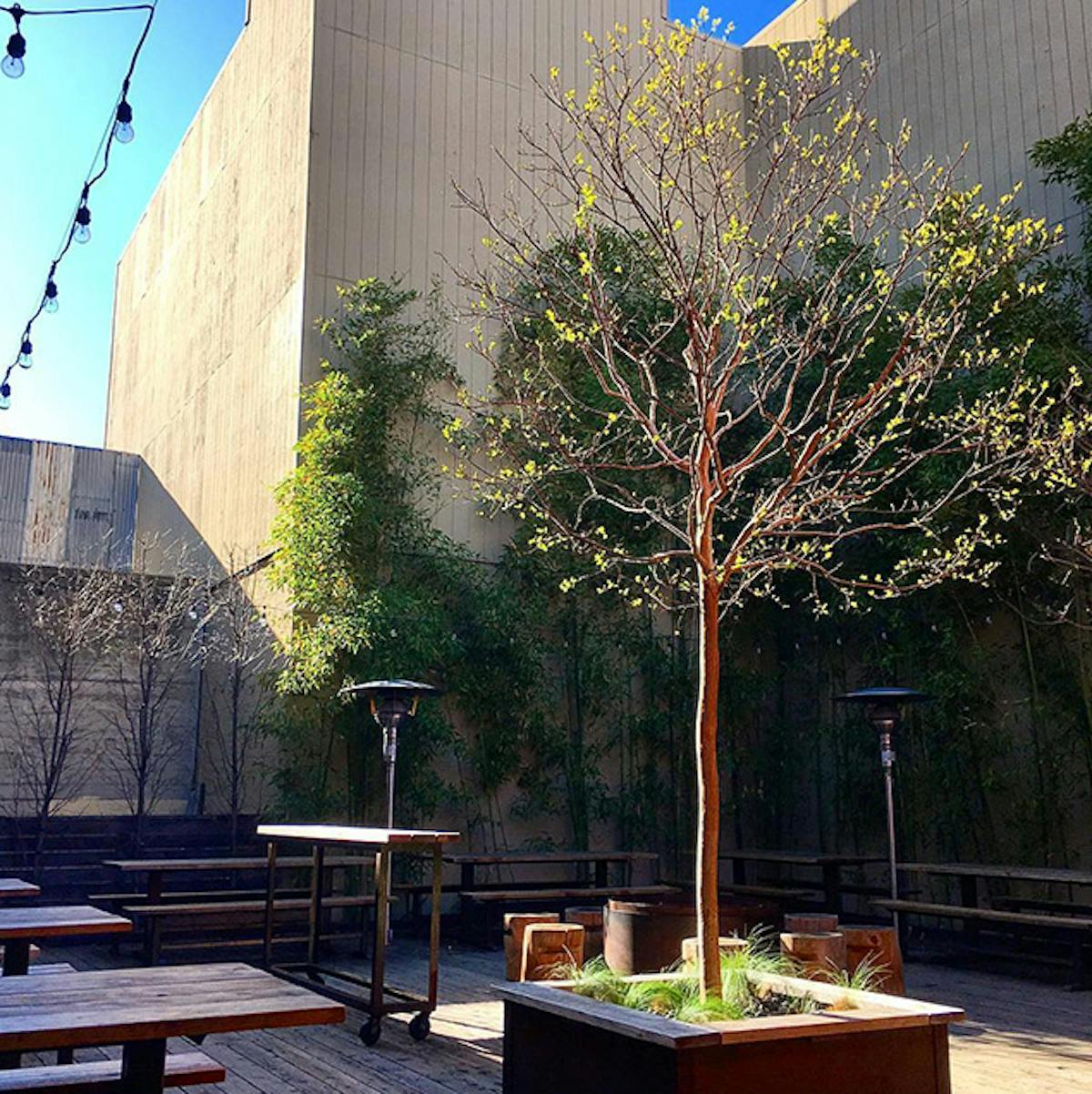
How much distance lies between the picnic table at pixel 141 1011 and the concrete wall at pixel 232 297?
6168 mm

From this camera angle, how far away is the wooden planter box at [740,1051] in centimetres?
245

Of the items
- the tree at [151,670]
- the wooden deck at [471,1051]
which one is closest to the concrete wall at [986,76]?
the wooden deck at [471,1051]

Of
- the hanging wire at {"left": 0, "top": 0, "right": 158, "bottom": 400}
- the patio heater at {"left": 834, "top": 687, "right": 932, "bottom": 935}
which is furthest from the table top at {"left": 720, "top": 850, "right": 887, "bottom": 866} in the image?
the hanging wire at {"left": 0, "top": 0, "right": 158, "bottom": 400}

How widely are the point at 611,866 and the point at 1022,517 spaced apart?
4.07 metres

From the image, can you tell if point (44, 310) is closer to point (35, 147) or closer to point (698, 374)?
point (35, 147)

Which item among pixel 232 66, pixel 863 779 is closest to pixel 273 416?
pixel 232 66

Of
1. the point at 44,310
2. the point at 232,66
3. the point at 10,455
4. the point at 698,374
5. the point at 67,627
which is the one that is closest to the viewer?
the point at 698,374

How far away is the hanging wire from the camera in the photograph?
490 cm

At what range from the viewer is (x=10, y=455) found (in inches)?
481

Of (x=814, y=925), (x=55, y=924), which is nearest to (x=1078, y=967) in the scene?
(x=814, y=925)

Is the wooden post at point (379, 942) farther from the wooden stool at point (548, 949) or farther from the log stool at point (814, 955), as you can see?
the log stool at point (814, 955)

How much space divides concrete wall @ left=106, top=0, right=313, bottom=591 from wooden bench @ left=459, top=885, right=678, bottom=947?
3.24 metres

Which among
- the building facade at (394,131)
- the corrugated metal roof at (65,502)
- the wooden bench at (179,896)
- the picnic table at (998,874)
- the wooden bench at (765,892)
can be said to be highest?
the building facade at (394,131)

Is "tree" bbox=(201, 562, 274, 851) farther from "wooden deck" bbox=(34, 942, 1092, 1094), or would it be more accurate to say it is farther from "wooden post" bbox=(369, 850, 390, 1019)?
"wooden post" bbox=(369, 850, 390, 1019)
